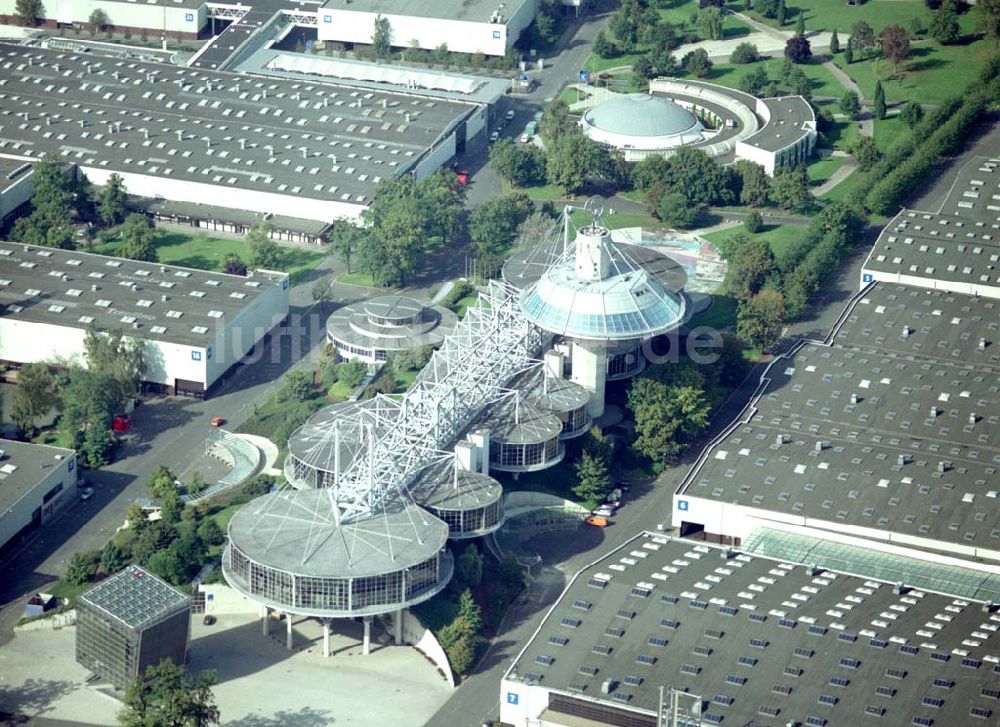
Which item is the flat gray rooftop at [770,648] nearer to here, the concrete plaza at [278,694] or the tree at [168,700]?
the concrete plaza at [278,694]

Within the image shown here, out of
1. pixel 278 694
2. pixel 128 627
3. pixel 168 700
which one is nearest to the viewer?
pixel 168 700

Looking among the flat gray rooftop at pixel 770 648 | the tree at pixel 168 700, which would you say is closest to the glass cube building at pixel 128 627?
the tree at pixel 168 700

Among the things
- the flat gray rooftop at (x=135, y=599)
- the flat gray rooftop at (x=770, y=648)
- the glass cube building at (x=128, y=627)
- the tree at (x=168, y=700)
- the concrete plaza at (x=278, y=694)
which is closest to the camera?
the flat gray rooftop at (x=770, y=648)

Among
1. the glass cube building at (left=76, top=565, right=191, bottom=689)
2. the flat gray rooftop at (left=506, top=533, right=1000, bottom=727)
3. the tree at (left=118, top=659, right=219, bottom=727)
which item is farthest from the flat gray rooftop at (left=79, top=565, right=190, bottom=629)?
the flat gray rooftop at (left=506, top=533, right=1000, bottom=727)

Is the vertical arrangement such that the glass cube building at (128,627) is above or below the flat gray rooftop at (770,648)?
below

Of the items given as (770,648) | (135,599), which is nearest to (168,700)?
(135,599)

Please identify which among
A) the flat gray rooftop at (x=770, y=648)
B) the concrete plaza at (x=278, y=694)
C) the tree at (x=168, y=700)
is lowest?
the concrete plaza at (x=278, y=694)

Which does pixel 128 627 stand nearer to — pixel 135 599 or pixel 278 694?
pixel 135 599
